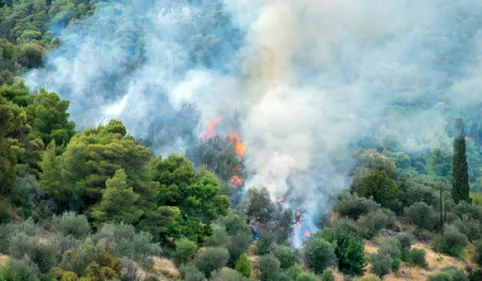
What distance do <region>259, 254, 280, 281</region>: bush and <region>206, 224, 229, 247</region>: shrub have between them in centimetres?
217

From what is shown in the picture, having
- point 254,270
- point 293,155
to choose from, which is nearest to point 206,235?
point 254,270

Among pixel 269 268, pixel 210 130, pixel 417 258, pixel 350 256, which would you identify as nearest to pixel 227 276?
pixel 269 268

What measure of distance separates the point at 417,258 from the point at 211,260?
16.3 meters

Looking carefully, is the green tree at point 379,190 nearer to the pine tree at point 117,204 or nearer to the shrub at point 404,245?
the shrub at point 404,245

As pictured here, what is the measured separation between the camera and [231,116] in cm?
5803

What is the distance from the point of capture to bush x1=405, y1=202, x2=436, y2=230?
156 ft

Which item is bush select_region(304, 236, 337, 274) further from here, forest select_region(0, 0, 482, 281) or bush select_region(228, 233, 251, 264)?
bush select_region(228, 233, 251, 264)

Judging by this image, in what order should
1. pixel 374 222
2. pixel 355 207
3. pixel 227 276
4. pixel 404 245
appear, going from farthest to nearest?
pixel 355 207, pixel 374 222, pixel 404 245, pixel 227 276

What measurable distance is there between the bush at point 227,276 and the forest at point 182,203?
10 centimetres

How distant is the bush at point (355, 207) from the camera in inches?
1779

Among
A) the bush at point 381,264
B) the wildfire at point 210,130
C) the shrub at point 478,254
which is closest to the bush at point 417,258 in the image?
the bush at point 381,264

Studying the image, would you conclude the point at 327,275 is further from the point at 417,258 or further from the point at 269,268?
the point at 417,258

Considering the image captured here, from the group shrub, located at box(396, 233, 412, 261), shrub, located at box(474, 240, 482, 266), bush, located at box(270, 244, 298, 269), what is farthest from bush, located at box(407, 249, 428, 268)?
bush, located at box(270, 244, 298, 269)

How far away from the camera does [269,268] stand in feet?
92.1
